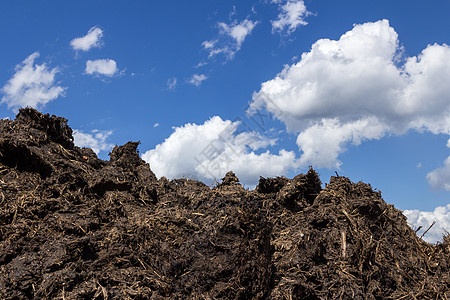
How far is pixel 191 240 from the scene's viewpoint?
4.58 m

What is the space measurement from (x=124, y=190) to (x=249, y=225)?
10.4 feet

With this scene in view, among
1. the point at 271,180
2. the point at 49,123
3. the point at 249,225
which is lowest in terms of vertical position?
the point at 249,225

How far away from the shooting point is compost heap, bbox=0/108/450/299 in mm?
4137

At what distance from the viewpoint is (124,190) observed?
654 cm

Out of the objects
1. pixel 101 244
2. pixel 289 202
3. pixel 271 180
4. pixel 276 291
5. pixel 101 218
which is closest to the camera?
pixel 276 291

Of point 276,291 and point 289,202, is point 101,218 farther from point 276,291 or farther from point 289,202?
point 289,202

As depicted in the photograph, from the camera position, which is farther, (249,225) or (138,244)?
(138,244)

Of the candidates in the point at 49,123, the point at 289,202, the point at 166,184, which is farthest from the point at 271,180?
the point at 49,123

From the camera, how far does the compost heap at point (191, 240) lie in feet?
13.6

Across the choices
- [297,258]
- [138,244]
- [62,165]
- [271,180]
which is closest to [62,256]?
[138,244]

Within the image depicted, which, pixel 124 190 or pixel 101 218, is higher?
pixel 124 190

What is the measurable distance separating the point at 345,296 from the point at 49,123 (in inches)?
265

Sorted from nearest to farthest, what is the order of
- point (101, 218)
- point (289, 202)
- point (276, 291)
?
point (276, 291) < point (101, 218) < point (289, 202)

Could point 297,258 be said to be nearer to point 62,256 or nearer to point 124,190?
point 62,256
